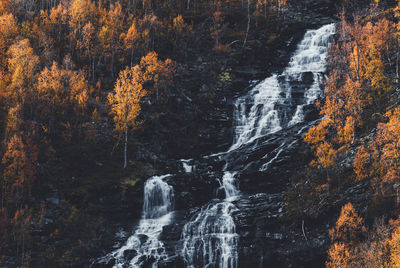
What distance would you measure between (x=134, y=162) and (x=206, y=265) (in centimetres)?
2199

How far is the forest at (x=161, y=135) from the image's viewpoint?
126 feet

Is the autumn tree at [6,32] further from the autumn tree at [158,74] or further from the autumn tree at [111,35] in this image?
the autumn tree at [158,74]

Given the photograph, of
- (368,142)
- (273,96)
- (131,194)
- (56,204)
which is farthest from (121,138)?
(368,142)

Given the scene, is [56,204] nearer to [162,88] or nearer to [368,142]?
[162,88]

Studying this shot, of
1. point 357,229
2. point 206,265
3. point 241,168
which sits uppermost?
point 241,168

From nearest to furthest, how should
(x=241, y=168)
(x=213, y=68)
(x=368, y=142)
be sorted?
(x=368, y=142), (x=241, y=168), (x=213, y=68)

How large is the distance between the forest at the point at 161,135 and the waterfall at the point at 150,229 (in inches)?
39.9

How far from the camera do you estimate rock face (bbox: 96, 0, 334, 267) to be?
128 ft

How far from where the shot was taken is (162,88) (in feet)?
223

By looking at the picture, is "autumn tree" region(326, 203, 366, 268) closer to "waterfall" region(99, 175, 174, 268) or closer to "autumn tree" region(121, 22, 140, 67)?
"waterfall" region(99, 175, 174, 268)

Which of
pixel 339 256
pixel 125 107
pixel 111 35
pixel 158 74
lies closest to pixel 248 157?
pixel 125 107

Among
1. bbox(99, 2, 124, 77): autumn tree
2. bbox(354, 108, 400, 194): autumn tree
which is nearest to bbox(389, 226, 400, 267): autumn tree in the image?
bbox(354, 108, 400, 194): autumn tree

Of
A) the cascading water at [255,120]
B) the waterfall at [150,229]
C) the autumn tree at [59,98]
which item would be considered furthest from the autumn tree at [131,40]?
the waterfall at [150,229]

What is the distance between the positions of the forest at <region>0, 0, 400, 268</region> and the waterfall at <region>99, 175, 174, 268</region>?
101 centimetres
